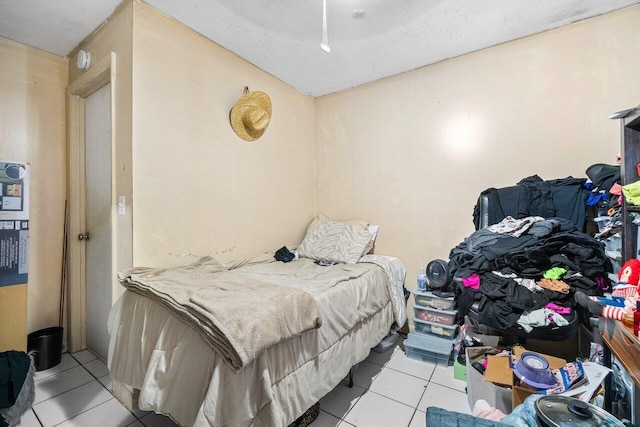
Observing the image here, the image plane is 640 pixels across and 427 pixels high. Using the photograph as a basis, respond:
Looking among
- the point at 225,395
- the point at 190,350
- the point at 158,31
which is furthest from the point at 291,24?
the point at 225,395

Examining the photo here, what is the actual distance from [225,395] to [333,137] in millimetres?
2708

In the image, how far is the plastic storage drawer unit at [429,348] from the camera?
7.15 ft

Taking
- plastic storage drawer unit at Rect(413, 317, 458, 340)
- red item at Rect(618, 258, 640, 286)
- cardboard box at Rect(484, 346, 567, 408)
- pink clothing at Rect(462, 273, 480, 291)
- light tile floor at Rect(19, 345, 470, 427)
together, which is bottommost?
light tile floor at Rect(19, 345, 470, 427)

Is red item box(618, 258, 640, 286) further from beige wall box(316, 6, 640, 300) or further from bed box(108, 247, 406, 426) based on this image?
bed box(108, 247, 406, 426)

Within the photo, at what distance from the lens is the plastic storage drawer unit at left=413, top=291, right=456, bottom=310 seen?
2.27m

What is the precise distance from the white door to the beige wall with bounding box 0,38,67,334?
0.24 metres

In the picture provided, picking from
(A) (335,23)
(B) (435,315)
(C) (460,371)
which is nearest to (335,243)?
(B) (435,315)

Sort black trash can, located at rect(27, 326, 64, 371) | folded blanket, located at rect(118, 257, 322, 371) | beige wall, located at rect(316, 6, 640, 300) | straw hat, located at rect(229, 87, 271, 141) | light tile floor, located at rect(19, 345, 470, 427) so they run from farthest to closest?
→ straw hat, located at rect(229, 87, 271, 141) → black trash can, located at rect(27, 326, 64, 371) → beige wall, located at rect(316, 6, 640, 300) → light tile floor, located at rect(19, 345, 470, 427) → folded blanket, located at rect(118, 257, 322, 371)

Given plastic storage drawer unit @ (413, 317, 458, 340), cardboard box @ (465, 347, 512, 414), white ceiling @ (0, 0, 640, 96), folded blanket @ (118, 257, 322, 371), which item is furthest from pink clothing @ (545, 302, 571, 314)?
white ceiling @ (0, 0, 640, 96)

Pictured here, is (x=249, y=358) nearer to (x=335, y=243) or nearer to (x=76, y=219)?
(x=335, y=243)

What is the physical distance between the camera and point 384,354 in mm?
2408

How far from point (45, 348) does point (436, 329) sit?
3.06 meters

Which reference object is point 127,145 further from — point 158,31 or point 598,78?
point 598,78

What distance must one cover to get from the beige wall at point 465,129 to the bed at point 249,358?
35.5 inches
